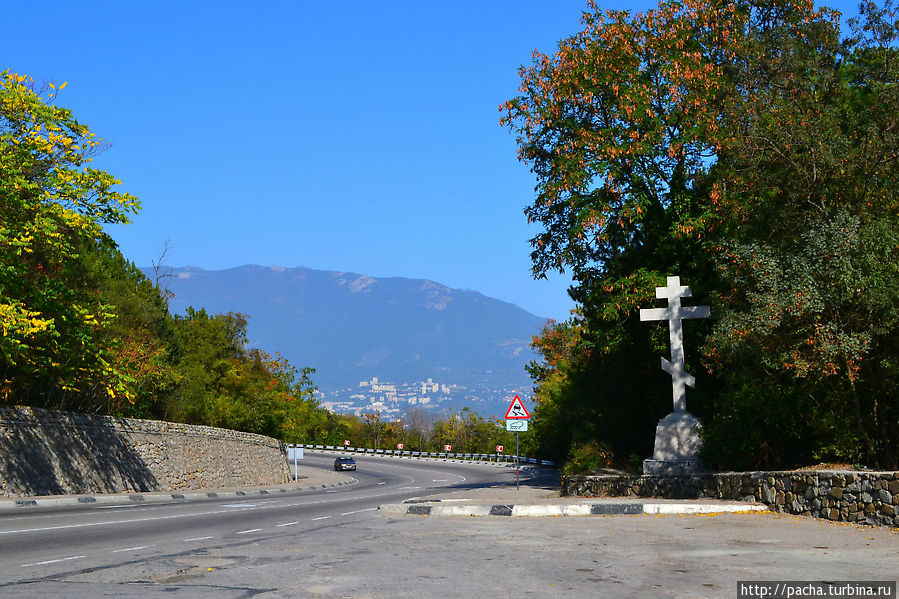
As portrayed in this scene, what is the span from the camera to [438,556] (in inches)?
412

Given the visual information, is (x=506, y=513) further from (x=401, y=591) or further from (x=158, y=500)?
(x=158, y=500)

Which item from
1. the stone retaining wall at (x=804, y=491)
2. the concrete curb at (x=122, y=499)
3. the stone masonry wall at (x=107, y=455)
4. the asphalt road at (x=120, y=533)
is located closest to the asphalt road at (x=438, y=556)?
the asphalt road at (x=120, y=533)

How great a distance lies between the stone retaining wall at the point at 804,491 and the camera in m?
13.5

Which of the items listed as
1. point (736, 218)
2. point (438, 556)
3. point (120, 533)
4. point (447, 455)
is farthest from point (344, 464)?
point (438, 556)

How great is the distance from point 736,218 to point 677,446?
253 inches

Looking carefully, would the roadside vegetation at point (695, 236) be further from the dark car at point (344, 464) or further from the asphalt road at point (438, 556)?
the dark car at point (344, 464)

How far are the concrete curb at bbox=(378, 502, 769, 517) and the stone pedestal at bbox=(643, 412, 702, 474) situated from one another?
17.5 feet

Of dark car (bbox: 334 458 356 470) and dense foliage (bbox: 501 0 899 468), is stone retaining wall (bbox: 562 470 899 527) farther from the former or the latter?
dark car (bbox: 334 458 356 470)

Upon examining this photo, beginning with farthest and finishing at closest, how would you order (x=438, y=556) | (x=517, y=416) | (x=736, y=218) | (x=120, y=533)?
(x=517, y=416) → (x=736, y=218) → (x=120, y=533) → (x=438, y=556)

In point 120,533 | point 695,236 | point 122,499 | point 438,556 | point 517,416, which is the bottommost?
point 122,499

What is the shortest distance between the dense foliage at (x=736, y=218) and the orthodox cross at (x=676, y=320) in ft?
3.39

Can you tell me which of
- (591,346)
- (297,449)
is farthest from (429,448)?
(591,346)

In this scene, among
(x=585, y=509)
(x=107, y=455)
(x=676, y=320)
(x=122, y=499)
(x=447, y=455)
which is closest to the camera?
(x=585, y=509)

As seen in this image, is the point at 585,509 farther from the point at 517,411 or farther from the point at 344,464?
the point at 344,464
